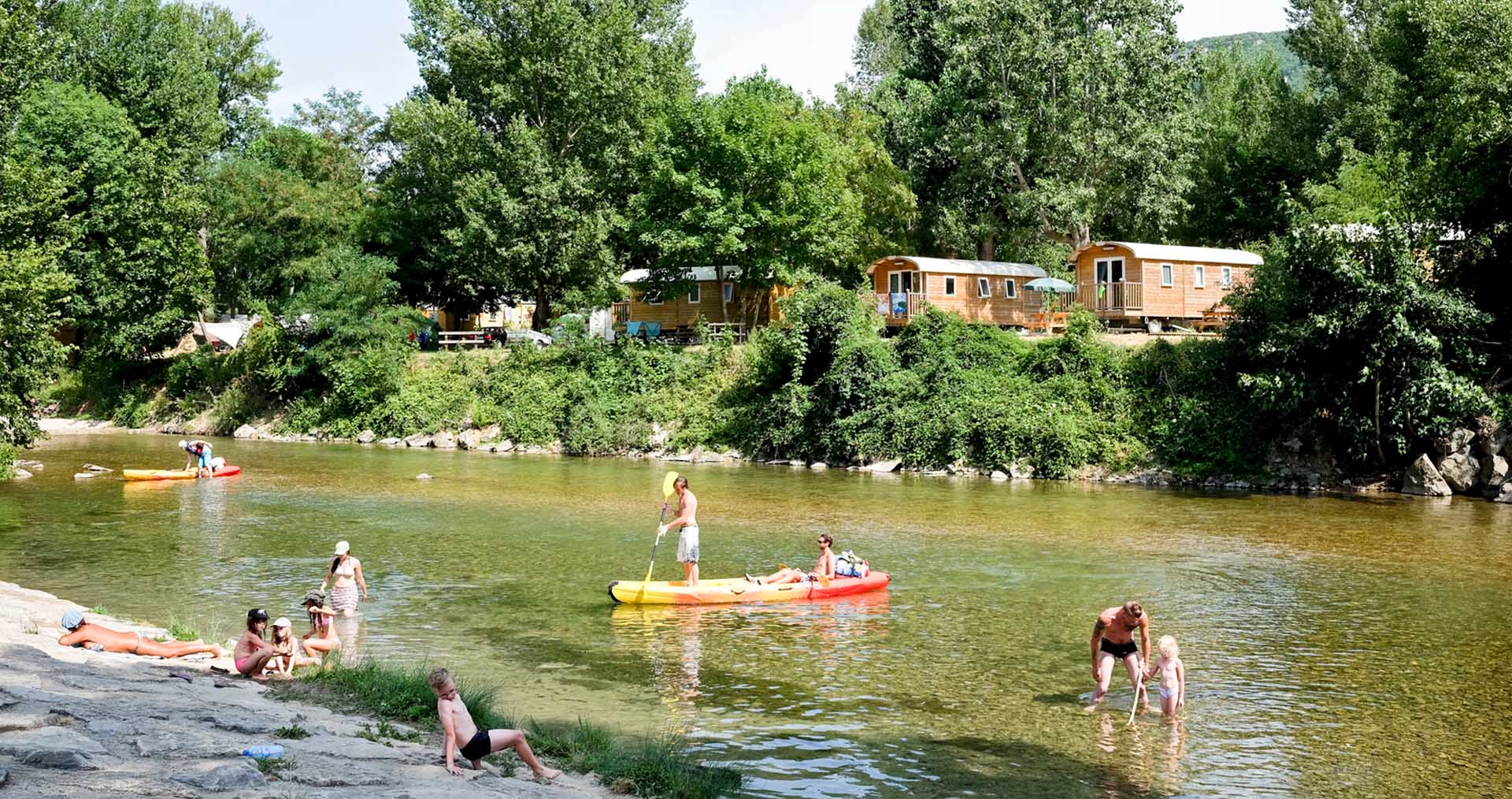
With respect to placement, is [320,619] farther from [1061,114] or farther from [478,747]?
[1061,114]

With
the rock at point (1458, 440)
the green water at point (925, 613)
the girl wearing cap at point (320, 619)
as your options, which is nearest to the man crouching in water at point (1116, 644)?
the green water at point (925, 613)

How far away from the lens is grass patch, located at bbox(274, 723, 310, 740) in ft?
36.5

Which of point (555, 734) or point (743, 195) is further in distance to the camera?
point (743, 195)

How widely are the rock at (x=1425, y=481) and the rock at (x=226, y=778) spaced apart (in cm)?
3509

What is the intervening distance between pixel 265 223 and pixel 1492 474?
60124 millimetres

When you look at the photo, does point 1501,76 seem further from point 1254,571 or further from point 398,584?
point 398,584

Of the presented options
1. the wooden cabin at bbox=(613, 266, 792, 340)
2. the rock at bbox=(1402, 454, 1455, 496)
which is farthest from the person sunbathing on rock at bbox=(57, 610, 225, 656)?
the wooden cabin at bbox=(613, 266, 792, 340)

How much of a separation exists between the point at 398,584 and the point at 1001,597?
36.1ft

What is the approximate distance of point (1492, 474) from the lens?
3462cm

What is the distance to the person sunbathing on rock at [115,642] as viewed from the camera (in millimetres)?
15117

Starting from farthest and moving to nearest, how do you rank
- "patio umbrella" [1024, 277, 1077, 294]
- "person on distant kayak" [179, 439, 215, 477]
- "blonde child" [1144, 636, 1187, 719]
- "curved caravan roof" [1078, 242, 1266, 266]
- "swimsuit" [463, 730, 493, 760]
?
"patio umbrella" [1024, 277, 1077, 294] → "curved caravan roof" [1078, 242, 1266, 266] → "person on distant kayak" [179, 439, 215, 477] → "blonde child" [1144, 636, 1187, 719] → "swimsuit" [463, 730, 493, 760]

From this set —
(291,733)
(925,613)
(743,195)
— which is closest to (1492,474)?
(925,613)

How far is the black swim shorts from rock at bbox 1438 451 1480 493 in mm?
25382

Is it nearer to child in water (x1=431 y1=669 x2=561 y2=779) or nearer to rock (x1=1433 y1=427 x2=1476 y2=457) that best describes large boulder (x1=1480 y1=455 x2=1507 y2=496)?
rock (x1=1433 y1=427 x2=1476 y2=457)
